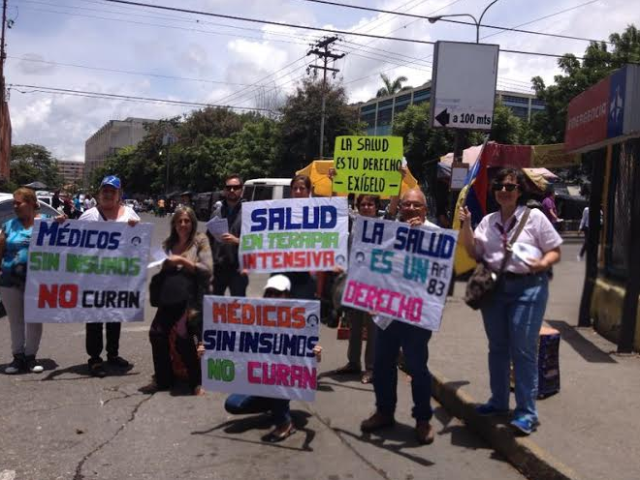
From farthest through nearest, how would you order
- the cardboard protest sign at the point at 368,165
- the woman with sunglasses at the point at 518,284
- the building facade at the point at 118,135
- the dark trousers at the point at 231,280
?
the building facade at the point at 118,135
the cardboard protest sign at the point at 368,165
the dark trousers at the point at 231,280
the woman with sunglasses at the point at 518,284

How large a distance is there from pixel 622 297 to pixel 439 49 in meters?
4.66

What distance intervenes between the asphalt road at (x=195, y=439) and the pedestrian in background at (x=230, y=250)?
1.18 m

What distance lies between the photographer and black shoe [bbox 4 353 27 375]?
6.30 meters

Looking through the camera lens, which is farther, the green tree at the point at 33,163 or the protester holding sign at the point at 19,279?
the green tree at the point at 33,163

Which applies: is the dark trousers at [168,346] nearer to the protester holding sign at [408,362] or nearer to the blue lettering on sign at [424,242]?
the protester holding sign at [408,362]

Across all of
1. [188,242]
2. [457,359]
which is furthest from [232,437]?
[457,359]

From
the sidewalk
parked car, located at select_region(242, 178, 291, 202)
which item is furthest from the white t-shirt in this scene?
parked car, located at select_region(242, 178, 291, 202)

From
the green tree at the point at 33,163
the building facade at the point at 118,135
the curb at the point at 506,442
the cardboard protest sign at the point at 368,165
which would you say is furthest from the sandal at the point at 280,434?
the building facade at the point at 118,135

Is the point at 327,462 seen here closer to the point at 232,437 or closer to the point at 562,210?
the point at 232,437

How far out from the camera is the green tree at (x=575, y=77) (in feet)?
90.3

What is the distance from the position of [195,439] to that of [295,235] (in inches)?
67.9

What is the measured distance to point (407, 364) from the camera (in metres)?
4.71

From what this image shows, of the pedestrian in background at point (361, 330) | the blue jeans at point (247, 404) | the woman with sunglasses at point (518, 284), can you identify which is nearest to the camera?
the woman with sunglasses at point (518, 284)

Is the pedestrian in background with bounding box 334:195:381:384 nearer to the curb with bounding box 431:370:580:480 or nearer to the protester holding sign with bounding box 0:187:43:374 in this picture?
the curb with bounding box 431:370:580:480
